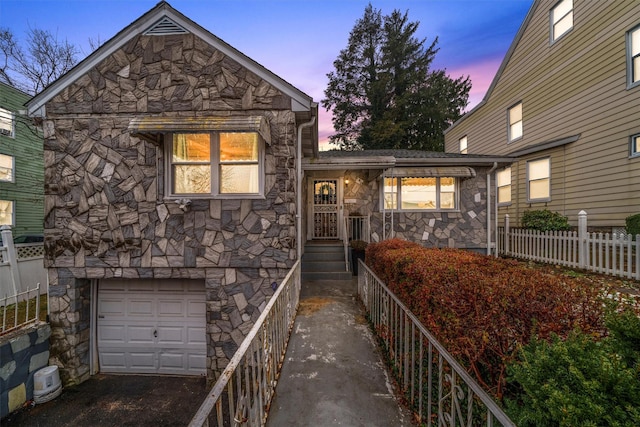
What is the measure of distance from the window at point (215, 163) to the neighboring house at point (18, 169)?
34.5ft

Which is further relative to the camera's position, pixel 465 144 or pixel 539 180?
pixel 465 144

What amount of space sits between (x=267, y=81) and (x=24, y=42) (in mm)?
12822

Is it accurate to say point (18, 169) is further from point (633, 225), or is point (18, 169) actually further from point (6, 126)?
point (633, 225)

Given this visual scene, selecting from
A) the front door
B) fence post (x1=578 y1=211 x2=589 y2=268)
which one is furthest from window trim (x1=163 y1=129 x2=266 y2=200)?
fence post (x1=578 y1=211 x2=589 y2=268)

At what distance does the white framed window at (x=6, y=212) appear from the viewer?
10.9m

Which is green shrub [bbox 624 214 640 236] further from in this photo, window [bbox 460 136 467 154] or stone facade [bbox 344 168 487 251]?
window [bbox 460 136 467 154]

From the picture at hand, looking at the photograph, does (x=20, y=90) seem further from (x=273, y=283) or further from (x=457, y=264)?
(x=457, y=264)

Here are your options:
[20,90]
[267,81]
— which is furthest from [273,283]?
[20,90]

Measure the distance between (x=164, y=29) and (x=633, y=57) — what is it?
1174 cm

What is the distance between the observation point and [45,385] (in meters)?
4.78

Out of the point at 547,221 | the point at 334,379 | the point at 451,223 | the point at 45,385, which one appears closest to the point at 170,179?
the point at 45,385

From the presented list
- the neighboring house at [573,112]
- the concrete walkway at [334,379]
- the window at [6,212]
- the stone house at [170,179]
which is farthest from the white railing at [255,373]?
the window at [6,212]

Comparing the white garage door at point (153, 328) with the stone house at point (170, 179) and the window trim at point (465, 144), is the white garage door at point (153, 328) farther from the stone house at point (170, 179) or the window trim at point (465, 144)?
the window trim at point (465, 144)

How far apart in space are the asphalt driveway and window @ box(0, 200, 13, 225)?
35.2 feet
